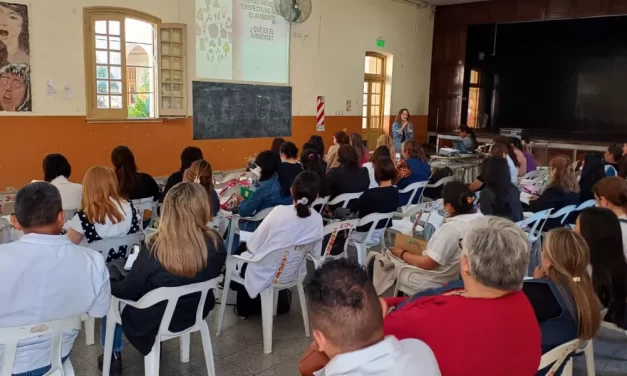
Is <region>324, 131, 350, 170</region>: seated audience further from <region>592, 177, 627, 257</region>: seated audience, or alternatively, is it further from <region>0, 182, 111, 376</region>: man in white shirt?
<region>0, 182, 111, 376</region>: man in white shirt

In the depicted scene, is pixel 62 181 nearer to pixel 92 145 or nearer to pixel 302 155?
pixel 302 155

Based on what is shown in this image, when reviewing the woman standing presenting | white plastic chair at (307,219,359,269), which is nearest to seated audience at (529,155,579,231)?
white plastic chair at (307,219,359,269)

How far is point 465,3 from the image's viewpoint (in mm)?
13133

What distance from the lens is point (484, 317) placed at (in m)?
1.64

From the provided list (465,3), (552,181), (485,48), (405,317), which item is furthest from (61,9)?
(485,48)

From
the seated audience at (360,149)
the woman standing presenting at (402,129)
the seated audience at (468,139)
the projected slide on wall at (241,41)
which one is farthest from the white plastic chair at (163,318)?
the woman standing presenting at (402,129)

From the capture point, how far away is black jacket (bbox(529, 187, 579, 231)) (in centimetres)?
482

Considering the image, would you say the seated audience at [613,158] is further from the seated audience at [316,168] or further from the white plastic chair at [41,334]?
the white plastic chair at [41,334]

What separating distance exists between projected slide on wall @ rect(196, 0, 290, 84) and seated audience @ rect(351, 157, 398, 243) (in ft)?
16.4

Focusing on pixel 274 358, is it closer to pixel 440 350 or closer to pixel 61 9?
pixel 440 350

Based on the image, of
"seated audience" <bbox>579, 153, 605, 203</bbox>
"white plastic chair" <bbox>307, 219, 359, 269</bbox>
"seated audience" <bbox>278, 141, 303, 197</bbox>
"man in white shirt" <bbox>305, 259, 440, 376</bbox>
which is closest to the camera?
"man in white shirt" <bbox>305, 259, 440, 376</bbox>

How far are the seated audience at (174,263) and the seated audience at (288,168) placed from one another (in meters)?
1.81

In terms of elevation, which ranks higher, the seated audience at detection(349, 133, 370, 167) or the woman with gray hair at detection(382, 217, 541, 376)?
the seated audience at detection(349, 133, 370, 167)

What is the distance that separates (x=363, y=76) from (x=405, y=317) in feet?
34.0
